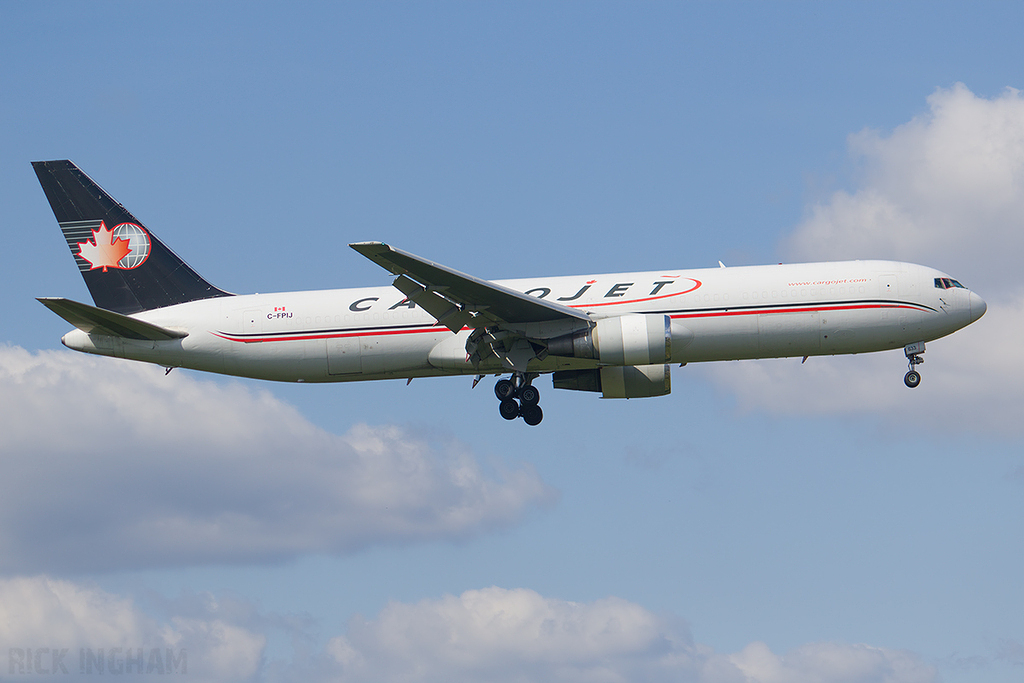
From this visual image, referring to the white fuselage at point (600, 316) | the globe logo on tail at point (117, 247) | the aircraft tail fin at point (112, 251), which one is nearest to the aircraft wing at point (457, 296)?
the white fuselage at point (600, 316)

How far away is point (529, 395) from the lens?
37.9 m

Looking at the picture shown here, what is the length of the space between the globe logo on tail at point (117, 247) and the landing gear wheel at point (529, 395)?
14538 millimetres

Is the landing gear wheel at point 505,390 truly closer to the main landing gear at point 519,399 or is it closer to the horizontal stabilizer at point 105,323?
the main landing gear at point 519,399

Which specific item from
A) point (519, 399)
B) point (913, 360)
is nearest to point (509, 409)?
point (519, 399)

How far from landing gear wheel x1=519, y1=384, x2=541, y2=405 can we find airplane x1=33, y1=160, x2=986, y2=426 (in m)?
0.03

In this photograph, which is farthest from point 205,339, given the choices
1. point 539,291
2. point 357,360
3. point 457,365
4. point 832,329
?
point 832,329

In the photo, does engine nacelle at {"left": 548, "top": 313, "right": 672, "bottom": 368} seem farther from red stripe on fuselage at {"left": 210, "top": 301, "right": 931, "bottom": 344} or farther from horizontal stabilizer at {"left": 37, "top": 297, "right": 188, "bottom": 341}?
horizontal stabilizer at {"left": 37, "top": 297, "right": 188, "bottom": 341}

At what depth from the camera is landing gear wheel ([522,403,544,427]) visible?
125 ft

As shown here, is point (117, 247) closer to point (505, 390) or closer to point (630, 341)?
point (505, 390)

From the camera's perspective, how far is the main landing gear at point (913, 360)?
36812 millimetres

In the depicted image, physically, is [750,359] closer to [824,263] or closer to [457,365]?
[824,263]

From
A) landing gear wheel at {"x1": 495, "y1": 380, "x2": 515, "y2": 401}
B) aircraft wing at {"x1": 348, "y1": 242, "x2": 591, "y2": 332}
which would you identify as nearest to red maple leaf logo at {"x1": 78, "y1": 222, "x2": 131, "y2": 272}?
aircraft wing at {"x1": 348, "y1": 242, "x2": 591, "y2": 332}

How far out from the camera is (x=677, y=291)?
35938mm

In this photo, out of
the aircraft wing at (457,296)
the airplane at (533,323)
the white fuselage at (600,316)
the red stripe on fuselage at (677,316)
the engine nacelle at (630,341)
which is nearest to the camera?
the aircraft wing at (457,296)
